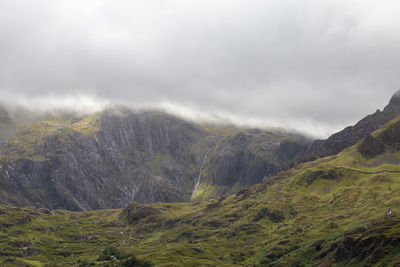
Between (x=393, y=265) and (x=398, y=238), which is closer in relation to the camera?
(x=393, y=265)

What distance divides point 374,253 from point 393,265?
23.1 meters

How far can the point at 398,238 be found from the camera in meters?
197

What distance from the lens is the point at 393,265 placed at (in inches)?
6934

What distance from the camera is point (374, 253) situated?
19912 centimetres

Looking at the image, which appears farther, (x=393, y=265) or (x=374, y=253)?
(x=374, y=253)

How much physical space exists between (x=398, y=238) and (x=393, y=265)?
83.7 ft

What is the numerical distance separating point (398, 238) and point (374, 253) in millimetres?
13628
